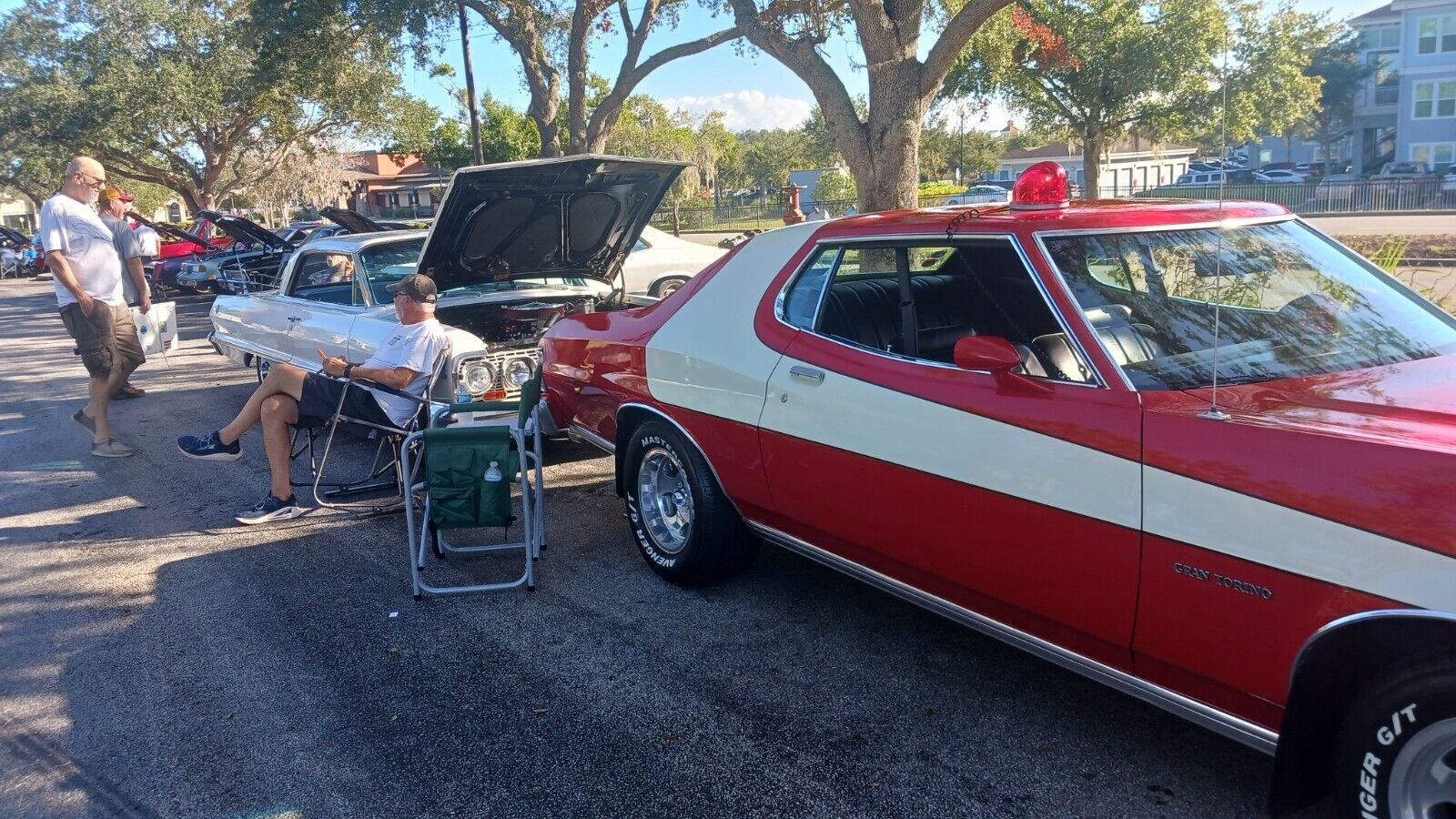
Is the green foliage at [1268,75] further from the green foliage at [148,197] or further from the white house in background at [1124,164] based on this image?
the green foliage at [148,197]

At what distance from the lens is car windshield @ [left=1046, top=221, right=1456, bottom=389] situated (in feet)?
9.98

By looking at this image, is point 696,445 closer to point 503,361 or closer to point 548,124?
point 503,361

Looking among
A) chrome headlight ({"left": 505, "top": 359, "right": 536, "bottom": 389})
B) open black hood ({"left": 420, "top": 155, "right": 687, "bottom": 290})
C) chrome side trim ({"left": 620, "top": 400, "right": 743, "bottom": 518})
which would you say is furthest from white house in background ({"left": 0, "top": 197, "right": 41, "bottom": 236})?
chrome side trim ({"left": 620, "top": 400, "right": 743, "bottom": 518})

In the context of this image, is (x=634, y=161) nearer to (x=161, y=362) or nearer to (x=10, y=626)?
(x=10, y=626)

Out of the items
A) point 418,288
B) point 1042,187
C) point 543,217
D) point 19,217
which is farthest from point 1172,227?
point 19,217

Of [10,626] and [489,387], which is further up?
[489,387]

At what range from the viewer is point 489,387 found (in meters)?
6.31

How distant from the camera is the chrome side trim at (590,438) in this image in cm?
524

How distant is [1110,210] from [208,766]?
3.63 m

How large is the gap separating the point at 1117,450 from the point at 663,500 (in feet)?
8.24

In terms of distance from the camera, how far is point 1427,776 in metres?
2.26

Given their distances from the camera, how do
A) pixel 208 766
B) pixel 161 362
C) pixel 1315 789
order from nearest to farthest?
pixel 1315 789 < pixel 208 766 < pixel 161 362

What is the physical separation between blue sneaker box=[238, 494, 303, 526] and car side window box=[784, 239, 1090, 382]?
3.56 metres

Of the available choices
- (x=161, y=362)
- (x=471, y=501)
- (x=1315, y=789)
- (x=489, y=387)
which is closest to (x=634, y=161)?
(x=489, y=387)
